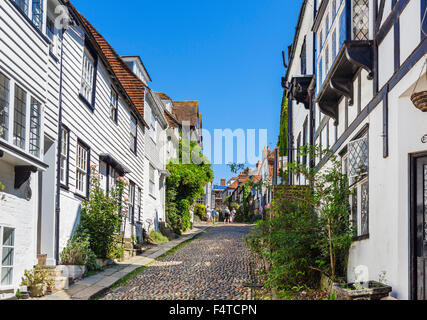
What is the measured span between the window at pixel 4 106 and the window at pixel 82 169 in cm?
478

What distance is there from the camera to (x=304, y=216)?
10.4 metres

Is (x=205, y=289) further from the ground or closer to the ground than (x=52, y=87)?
closer to the ground

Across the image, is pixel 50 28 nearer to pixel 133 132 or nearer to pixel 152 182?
Result: pixel 133 132

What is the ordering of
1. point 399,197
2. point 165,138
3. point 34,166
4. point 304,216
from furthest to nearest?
point 165,138 < point 304,216 < point 34,166 < point 399,197

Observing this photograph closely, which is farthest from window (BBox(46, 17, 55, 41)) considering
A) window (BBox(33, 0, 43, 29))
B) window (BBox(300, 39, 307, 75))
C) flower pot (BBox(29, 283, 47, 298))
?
window (BBox(300, 39, 307, 75))

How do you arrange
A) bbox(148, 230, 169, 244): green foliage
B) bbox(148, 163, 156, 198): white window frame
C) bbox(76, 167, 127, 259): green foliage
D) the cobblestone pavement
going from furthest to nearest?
1. bbox(148, 163, 156, 198): white window frame
2. bbox(148, 230, 169, 244): green foliage
3. bbox(76, 167, 127, 259): green foliage
4. the cobblestone pavement

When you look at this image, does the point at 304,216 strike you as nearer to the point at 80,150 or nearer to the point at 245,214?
the point at 80,150

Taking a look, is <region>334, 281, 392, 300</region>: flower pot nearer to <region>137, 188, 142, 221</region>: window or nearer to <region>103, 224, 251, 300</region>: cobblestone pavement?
<region>103, 224, 251, 300</region>: cobblestone pavement

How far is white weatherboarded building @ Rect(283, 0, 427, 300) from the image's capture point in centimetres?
661

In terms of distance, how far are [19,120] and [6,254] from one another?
2255 millimetres

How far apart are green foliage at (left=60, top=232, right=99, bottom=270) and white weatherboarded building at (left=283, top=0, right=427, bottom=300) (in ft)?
18.8

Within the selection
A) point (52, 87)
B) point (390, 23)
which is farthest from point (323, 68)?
point (52, 87)

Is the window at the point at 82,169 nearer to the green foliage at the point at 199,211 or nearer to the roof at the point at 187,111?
the green foliage at the point at 199,211
